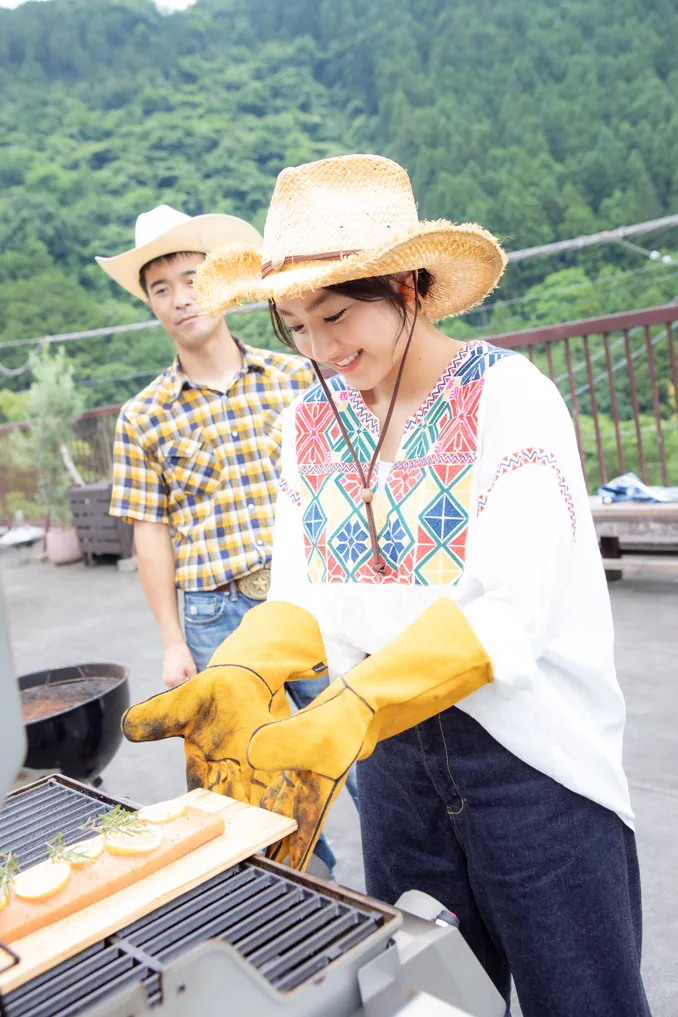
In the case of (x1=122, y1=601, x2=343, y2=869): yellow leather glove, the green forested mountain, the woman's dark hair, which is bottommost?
(x1=122, y1=601, x2=343, y2=869): yellow leather glove

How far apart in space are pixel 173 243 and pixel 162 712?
1.53m

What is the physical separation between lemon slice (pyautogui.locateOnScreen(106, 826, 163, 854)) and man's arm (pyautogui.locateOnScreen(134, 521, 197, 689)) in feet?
4.16

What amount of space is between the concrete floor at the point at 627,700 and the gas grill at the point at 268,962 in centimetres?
128

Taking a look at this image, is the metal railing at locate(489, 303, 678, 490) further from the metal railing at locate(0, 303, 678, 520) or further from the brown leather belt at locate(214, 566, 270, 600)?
the brown leather belt at locate(214, 566, 270, 600)

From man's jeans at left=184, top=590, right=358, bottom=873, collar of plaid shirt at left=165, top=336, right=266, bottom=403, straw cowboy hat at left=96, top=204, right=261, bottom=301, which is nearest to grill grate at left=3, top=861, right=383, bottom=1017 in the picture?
man's jeans at left=184, top=590, right=358, bottom=873

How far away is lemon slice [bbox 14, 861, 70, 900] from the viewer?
3.52 feet

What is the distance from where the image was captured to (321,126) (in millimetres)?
48719

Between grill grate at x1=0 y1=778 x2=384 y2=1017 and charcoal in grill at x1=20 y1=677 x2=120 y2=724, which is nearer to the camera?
grill grate at x1=0 y1=778 x2=384 y2=1017

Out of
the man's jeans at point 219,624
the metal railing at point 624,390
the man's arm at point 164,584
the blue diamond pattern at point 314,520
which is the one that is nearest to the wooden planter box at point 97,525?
the metal railing at point 624,390

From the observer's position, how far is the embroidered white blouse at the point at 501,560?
3.87 ft

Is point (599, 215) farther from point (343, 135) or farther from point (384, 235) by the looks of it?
point (384, 235)

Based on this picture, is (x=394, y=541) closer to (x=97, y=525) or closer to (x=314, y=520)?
(x=314, y=520)

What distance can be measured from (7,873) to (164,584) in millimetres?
1414

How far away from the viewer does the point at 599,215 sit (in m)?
37.9
